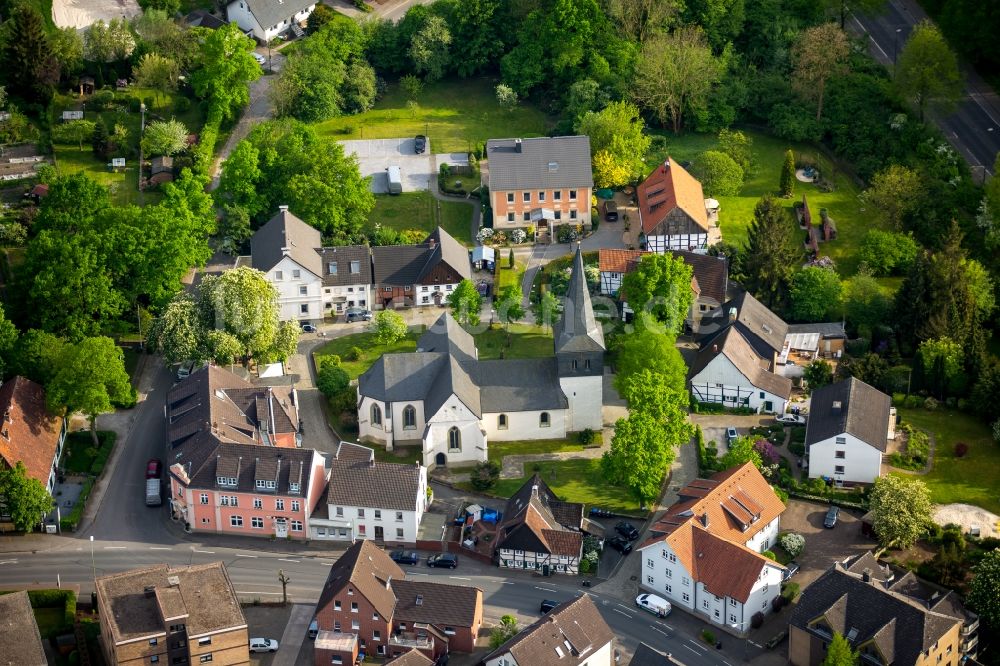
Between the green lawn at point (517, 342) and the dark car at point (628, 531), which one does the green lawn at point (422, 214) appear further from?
the dark car at point (628, 531)

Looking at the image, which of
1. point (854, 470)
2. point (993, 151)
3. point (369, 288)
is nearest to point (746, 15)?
point (993, 151)

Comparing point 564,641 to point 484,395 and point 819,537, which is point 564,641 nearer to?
point 819,537

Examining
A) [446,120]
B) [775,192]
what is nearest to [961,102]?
[775,192]

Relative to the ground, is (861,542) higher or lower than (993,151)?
lower

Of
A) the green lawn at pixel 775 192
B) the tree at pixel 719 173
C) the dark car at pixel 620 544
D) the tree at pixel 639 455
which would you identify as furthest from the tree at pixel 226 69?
the dark car at pixel 620 544

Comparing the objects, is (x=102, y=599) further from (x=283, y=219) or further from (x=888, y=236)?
(x=888, y=236)

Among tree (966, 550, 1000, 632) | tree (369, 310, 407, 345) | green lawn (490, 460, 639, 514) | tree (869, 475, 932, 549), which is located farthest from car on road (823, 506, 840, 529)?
tree (369, 310, 407, 345)

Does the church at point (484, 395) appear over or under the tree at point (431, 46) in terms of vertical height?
under
